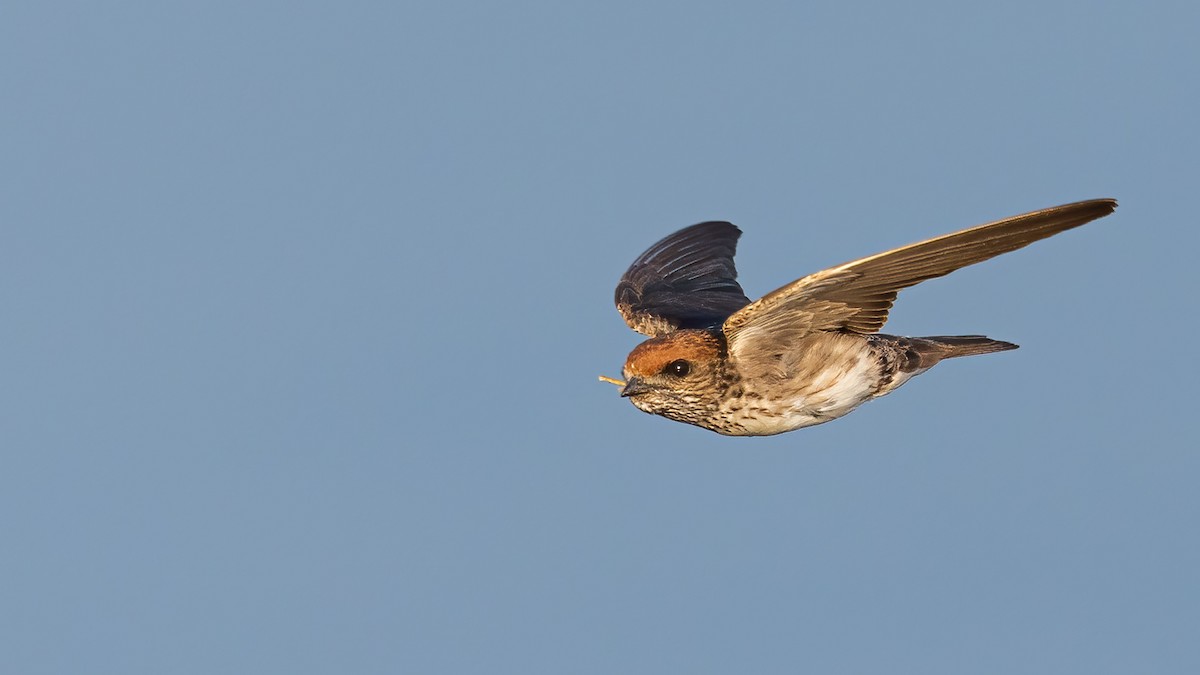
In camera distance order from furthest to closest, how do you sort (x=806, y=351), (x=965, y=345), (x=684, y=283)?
(x=684, y=283)
(x=965, y=345)
(x=806, y=351)

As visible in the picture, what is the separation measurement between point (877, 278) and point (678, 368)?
224 centimetres

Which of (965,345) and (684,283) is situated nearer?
(965,345)

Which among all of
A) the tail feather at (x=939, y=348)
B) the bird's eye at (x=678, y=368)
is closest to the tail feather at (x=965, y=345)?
the tail feather at (x=939, y=348)

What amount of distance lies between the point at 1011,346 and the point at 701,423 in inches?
134

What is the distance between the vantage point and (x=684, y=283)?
18562 mm

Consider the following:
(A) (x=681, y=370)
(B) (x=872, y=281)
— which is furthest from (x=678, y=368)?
(B) (x=872, y=281)

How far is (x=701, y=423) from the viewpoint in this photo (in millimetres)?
15109

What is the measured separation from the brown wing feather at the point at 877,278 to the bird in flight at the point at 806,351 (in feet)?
0.04

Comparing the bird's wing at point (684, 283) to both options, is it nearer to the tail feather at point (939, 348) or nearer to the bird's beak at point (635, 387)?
the bird's beak at point (635, 387)

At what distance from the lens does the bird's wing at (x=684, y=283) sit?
17047 mm

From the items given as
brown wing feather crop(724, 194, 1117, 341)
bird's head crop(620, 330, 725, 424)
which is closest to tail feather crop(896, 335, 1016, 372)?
brown wing feather crop(724, 194, 1117, 341)

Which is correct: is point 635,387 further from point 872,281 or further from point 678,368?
point 872,281

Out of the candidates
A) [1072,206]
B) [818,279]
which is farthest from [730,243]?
[1072,206]

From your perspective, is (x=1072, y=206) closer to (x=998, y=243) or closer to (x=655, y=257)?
(x=998, y=243)
